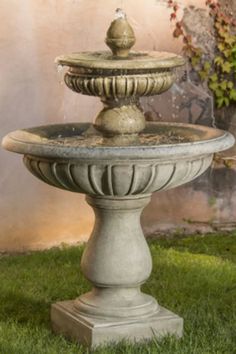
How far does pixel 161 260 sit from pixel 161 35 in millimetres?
1805

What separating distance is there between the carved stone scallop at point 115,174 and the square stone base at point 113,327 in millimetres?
666

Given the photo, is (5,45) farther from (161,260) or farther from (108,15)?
(161,260)

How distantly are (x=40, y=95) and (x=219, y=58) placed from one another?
1.53 metres

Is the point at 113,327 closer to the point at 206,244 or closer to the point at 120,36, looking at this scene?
the point at 120,36

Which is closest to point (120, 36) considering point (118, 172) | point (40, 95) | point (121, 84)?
point (121, 84)

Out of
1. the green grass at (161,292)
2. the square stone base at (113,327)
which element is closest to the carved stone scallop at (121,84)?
the square stone base at (113,327)

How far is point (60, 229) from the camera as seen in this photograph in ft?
25.7

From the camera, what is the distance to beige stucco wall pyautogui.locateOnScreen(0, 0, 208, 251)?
7496 mm

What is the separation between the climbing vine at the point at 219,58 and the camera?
26.9 feet

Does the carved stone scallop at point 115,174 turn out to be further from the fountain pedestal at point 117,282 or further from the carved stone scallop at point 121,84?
the carved stone scallop at point 121,84

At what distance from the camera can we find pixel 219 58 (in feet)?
27.1

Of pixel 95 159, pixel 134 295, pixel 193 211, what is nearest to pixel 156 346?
pixel 134 295

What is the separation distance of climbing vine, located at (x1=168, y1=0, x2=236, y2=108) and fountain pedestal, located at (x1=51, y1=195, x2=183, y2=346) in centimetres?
300

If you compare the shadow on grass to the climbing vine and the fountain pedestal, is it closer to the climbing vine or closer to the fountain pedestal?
the climbing vine
